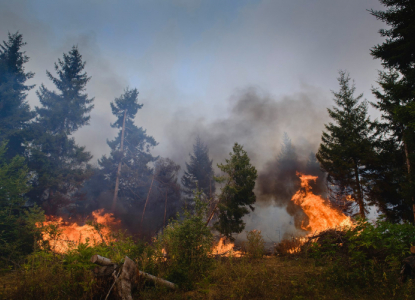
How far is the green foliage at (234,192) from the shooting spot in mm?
22109

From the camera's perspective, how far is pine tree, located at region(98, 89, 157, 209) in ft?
111

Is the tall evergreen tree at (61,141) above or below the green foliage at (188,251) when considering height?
above

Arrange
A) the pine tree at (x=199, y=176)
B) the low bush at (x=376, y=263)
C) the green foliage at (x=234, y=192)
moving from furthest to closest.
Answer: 1. the pine tree at (x=199, y=176)
2. the green foliage at (x=234, y=192)
3. the low bush at (x=376, y=263)

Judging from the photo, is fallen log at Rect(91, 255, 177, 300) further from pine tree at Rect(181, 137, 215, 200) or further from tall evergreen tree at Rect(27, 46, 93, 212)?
pine tree at Rect(181, 137, 215, 200)

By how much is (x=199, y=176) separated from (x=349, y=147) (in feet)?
93.3

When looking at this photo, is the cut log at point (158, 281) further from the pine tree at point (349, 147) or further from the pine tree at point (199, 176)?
the pine tree at point (199, 176)

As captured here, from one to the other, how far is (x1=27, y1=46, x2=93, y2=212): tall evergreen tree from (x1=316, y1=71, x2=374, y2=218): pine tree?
103 ft

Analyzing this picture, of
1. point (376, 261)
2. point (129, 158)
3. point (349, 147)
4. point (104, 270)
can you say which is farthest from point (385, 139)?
point (129, 158)

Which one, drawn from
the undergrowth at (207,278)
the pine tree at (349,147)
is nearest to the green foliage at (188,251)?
the undergrowth at (207,278)

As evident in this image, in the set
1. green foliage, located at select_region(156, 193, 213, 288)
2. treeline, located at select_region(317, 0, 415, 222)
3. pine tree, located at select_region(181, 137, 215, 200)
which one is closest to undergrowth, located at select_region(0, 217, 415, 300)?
green foliage, located at select_region(156, 193, 213, 288)

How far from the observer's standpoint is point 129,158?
37156 mm

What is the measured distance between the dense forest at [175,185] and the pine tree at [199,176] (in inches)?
9.9

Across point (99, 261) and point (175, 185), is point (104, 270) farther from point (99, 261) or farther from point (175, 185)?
point (175, 185)

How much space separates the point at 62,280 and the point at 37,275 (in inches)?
39.6
